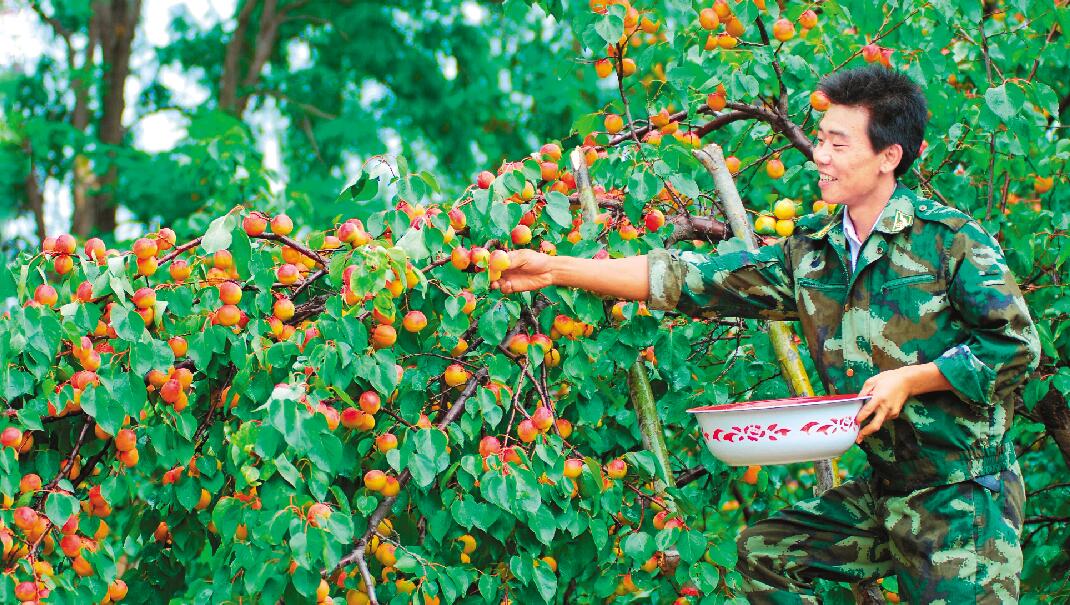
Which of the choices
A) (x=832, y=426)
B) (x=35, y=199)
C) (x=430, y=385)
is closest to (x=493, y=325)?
(x=430, y=385)

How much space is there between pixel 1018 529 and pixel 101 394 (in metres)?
1.96

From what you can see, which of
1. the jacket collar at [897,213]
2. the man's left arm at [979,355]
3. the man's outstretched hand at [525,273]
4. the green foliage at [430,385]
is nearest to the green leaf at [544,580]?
the green foliage at [430,385]

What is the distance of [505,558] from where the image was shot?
8.75 ft

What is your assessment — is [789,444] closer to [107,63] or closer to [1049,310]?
[1049,310]

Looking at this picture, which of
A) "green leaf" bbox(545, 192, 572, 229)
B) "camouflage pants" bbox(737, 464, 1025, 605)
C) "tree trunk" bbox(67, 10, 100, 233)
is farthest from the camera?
"tree trunk" bbox(67, 10, 100, 233)

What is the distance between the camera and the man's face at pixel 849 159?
253 centimetres

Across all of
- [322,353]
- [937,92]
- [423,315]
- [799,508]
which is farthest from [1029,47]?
[322,353]

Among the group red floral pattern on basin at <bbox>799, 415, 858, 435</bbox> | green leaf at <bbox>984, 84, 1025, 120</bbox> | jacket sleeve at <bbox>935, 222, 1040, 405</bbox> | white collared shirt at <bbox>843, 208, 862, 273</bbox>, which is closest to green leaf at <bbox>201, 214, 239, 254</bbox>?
red floral pattern on basin at <bbox>799, 415, 858, 435</bbox>

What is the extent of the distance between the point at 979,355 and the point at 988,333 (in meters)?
0.06

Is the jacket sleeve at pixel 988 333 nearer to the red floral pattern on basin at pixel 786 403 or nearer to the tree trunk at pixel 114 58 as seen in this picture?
the red floral pattern on basin at pixel 786 403

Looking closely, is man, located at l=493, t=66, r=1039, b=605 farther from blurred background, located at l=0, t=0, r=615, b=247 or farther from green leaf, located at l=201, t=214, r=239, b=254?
blurred background, located at l=0, t=0, r=615, b=247

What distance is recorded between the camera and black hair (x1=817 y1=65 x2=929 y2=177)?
254 cm

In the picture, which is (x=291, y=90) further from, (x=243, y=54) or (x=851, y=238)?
(x=851, y=238)

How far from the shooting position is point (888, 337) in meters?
2.47
